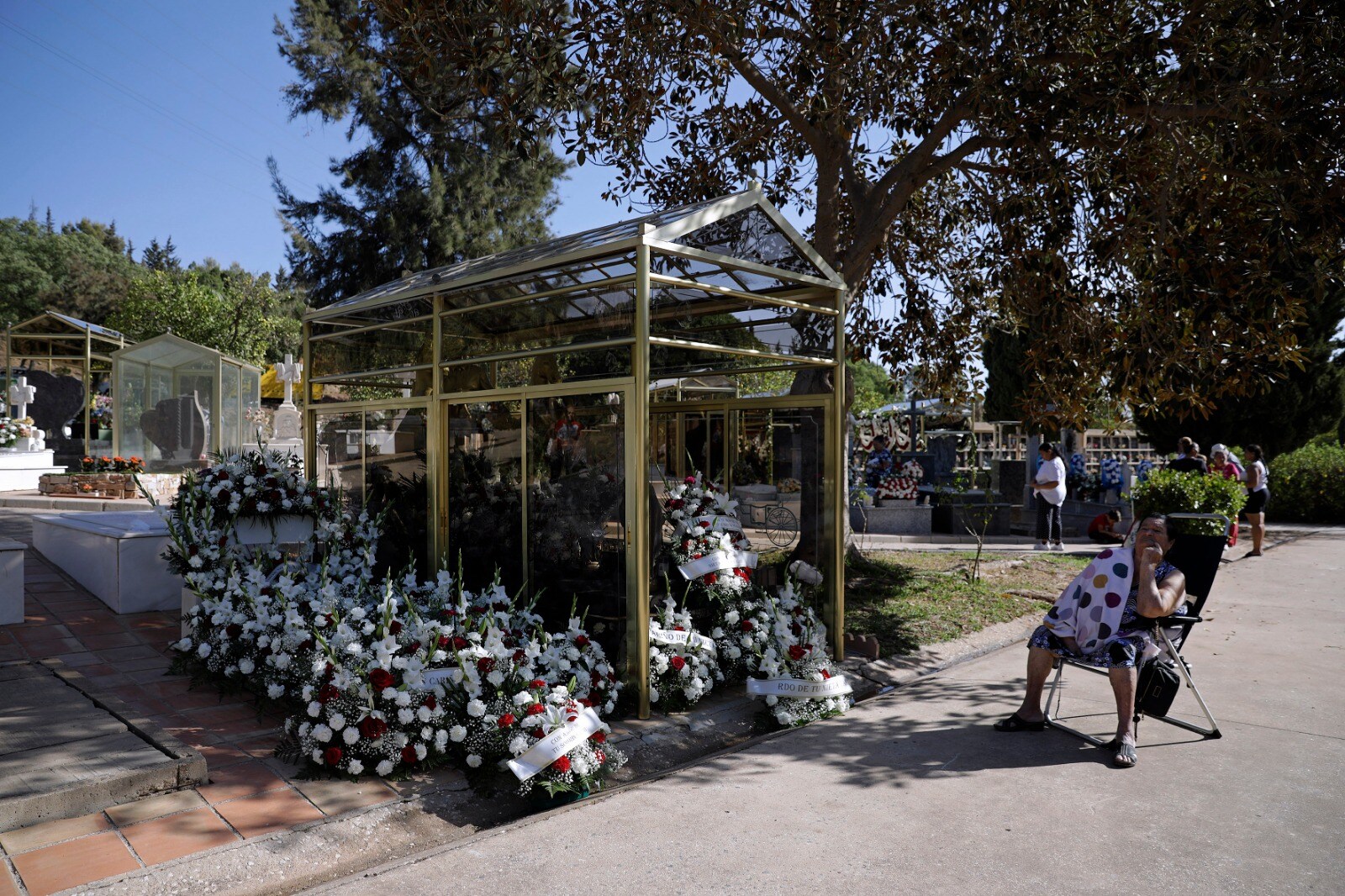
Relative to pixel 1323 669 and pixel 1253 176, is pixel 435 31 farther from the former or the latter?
pixel 1323 669

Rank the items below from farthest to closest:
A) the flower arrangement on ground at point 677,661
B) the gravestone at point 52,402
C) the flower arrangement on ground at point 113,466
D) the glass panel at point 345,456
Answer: the gravestone at point 52,402
the flower arrangement on ground at point 113,466
the glass panel at point 345,456
the flower arrangement on ground at point 677,661

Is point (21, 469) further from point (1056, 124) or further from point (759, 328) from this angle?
point (1056, 124)

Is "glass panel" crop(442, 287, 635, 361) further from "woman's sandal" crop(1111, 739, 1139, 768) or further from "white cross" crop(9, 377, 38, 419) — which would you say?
"white cross" crop(9, 377, 38, 419)

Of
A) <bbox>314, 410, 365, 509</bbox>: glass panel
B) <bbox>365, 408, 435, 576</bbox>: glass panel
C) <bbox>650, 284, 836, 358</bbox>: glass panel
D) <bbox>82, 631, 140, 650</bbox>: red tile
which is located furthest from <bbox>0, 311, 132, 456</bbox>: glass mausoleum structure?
<bbox>650, 284, 836, 358</bbox>: glass panel

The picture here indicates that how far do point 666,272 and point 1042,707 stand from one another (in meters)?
3.62

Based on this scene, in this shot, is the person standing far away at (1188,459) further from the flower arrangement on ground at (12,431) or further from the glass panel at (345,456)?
the flower arrangement on ground at (12,431)

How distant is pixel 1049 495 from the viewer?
13.1 meters

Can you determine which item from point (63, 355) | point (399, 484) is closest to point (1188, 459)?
point (399, 484)

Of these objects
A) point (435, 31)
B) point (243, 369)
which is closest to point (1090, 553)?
point (435, 31)

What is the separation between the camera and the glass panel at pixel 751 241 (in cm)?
554

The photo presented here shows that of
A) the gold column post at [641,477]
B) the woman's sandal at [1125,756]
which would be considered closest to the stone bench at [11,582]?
the gold column post at [641,477]

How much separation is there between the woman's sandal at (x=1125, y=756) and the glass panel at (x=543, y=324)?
3466 mm

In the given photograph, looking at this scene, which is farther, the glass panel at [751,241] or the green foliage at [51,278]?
the green foliage at [51,278]

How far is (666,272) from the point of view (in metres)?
5.36
